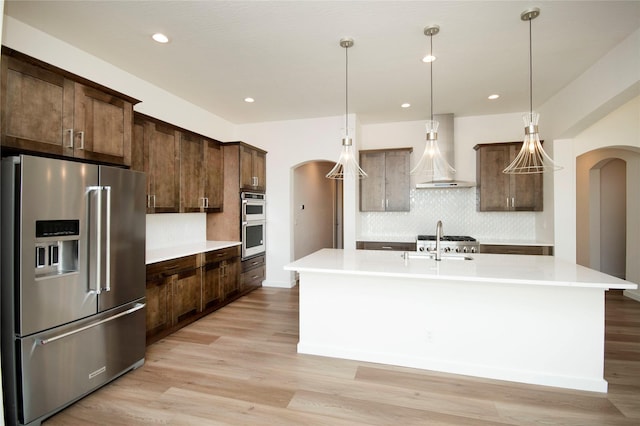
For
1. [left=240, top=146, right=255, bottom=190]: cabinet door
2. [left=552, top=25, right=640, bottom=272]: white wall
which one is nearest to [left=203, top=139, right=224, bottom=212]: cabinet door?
[left=240, top=146, right=255, bottom=190]: cabinet door

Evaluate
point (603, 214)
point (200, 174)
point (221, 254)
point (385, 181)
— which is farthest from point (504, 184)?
point (200, 174)

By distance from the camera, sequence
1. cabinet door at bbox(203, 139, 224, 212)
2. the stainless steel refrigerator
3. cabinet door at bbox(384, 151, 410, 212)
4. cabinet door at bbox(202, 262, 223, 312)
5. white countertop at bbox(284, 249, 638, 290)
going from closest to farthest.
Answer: the stainless steel refrigerator < white countertop at bbox(284, 249, 638, 290) < cabinet door at bbox(202, 262, 223, 312) < cabinet door at bbox(203, 139, 224, 212) < cabinet door at bbox(384, 151, 410, 212)

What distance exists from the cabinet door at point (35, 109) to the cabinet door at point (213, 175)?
6.97 feet

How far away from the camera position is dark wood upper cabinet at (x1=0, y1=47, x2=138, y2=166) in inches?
80.7

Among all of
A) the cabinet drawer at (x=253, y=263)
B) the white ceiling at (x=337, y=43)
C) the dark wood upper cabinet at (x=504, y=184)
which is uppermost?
the white ceiling at (x=337, y=43)

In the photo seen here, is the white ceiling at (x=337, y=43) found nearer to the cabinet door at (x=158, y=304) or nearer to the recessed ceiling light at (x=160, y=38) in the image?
the recessed ceiling light at (x=160, y=38)

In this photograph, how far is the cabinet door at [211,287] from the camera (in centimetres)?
399

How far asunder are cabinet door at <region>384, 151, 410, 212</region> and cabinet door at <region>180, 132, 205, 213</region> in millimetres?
2968

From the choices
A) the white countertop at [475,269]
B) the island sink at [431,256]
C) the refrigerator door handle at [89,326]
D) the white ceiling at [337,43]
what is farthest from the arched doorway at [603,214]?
the refrigerator door handle at [89,326]

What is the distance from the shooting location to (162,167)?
3.71 metres

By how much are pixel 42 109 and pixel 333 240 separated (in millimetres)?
7057

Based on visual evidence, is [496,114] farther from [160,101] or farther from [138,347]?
[138,347]

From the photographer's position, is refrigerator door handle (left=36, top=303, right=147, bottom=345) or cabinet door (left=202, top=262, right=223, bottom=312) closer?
refrigerator door handle (left=36, top=303, right=147, bottom=345)

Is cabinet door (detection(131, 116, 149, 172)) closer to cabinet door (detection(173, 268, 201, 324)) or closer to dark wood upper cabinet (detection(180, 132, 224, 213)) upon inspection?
dark wood upper cabinet (detection(180, 132, 224, 213))
